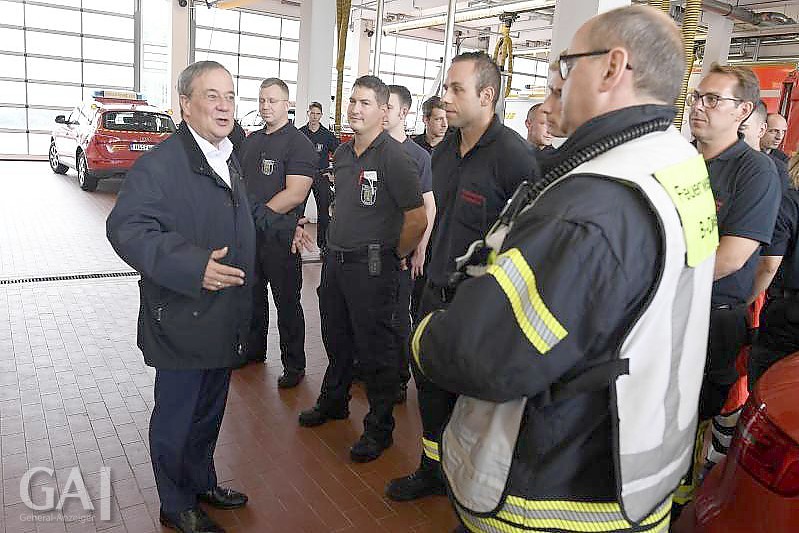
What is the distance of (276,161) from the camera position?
3969 mm

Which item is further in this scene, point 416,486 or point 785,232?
point 416,486

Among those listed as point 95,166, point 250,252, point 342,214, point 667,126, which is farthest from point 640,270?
point 95,166

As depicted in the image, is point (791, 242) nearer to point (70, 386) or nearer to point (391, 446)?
point (391, 446)

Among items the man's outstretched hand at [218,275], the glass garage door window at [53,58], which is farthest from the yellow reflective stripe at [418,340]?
the glass garage door window at [53,58]

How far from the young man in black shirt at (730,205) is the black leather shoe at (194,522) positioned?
1.96 m

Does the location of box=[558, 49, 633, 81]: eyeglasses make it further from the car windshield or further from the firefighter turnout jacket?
the car windshield

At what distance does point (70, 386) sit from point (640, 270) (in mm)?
3714

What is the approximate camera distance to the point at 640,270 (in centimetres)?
115

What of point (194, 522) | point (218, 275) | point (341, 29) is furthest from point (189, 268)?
point (341, 29)

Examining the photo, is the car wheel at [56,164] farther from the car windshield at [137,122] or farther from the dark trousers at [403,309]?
the dark trousers at [403,309]

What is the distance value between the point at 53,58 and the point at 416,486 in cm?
1856

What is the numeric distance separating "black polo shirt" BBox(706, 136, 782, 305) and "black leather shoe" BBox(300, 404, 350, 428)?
2096 millimetres

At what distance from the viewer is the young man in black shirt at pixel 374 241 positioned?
319cm

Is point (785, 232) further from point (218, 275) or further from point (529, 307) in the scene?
point (218, 275)
